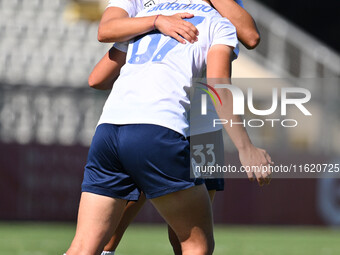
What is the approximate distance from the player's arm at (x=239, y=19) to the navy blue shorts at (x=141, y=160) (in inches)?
22.3

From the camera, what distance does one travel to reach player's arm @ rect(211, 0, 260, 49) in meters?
3.54

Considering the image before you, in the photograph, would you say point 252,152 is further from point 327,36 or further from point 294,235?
point 327,36

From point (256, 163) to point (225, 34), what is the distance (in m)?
0.57

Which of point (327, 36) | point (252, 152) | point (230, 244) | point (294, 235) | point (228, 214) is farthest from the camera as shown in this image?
point (327, 36)

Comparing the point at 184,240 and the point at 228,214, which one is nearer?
the point at 184,240

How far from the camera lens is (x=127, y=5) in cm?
370

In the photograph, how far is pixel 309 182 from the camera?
14.2 metres

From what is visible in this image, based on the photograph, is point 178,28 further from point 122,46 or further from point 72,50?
point 72,50

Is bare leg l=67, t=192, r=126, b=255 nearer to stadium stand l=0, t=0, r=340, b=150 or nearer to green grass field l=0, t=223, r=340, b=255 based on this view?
green grass field l=0, t=223, r=340, b=255

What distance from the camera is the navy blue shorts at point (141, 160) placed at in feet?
10.9

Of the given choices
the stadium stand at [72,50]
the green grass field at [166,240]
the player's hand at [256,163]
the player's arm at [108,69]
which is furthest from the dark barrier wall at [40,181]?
the player's hand at [256,163]

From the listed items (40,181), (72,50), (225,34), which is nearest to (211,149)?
(225,34)

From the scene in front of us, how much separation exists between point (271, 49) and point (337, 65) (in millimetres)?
1552

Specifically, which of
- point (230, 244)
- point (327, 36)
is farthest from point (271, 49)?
point (230, 244)
